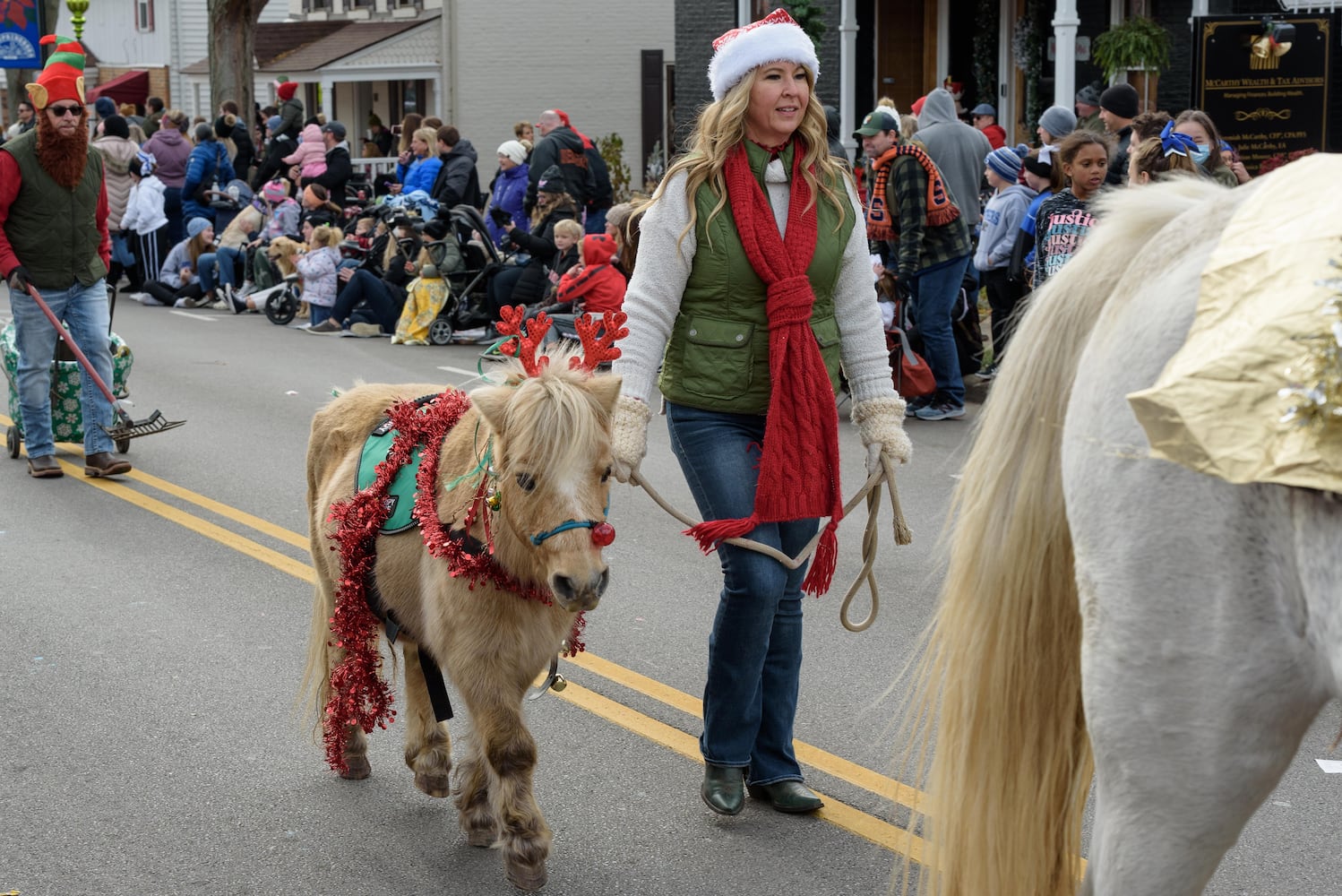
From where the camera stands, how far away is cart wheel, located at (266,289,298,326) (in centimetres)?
1723

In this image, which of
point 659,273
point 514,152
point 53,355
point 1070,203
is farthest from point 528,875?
point 514,152

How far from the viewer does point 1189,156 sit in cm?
828

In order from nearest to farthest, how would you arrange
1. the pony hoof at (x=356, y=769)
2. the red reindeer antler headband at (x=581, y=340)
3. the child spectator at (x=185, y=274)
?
the red reindeer antler headband at (x=581, y=340) → the pony hoof at (x=356, y=769) → the child spectator at (x=185, y=274)

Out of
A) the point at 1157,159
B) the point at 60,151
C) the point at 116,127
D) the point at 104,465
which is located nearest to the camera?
the point at 1157,159

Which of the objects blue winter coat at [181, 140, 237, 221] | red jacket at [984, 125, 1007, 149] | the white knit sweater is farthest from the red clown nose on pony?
blue winter coat at [181, 140, 237, 221]

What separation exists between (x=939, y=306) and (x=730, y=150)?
7.13 metres

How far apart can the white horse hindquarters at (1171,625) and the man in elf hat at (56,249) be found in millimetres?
7994

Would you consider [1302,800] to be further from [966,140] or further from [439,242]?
[439,242]

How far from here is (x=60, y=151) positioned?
904cm

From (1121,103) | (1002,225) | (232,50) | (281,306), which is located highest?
(232,50)

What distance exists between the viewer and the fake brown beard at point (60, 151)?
8984 millimetres

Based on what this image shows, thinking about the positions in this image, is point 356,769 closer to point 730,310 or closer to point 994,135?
point 730,310

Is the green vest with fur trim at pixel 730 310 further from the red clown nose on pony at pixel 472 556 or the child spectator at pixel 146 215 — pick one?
the child spectator at pixel 146 215

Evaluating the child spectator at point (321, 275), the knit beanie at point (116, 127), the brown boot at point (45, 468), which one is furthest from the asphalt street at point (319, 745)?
the knit beanie at point (116, 127)
